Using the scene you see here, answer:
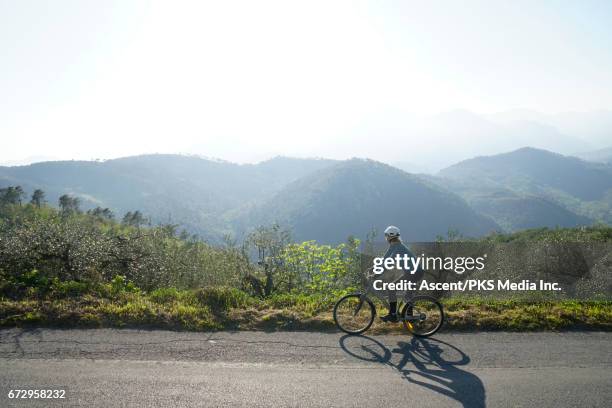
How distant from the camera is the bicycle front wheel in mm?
7656

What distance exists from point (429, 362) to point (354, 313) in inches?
73.2

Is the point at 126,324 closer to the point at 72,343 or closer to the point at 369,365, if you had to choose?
the point at 72,343

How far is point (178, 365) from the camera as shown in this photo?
6.12m

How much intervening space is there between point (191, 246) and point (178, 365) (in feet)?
26.2

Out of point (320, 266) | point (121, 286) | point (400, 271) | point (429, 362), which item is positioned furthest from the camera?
point (320, 266)

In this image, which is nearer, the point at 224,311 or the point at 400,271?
the point at 400,271

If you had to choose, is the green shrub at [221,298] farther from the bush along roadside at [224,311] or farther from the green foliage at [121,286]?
the green foliage at [121,286]

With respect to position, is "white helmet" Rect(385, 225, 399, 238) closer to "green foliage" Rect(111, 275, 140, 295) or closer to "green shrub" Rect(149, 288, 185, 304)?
"green shrub" Rect(149, 288, 185, 304)

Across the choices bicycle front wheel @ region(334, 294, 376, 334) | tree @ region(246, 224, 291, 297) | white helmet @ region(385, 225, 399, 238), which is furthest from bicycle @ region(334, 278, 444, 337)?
tree @ region(246, 224, 291, 297)

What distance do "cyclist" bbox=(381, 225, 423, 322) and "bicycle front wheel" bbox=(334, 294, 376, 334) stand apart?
13.2 inches

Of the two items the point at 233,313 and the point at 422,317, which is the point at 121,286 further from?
the point at 422,317

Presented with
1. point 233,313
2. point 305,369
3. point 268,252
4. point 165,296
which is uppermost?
point 268,252

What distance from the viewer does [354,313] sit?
787 cm

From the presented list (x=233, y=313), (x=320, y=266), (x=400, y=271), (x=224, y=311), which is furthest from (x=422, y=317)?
(x=320, y=266)
